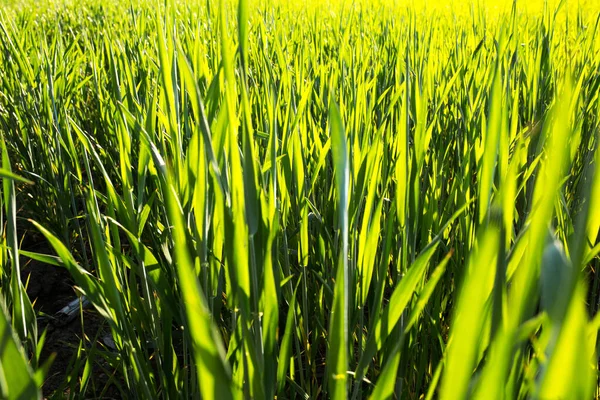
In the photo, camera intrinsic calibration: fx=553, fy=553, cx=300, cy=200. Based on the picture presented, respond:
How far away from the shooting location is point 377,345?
0.48 metres

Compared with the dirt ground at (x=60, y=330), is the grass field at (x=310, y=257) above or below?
above

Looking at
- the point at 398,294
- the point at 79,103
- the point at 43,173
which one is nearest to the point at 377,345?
the point at 398,294

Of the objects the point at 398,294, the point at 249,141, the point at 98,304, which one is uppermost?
the point at 249,141

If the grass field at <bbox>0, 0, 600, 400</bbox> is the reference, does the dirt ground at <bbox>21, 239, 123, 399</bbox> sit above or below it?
below

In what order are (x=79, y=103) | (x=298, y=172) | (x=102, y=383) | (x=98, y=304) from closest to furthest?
(x=98, y=304), (x=298, y=172), (x=102, y=383), (x=79, y=103)

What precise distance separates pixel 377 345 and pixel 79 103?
74.2 inches

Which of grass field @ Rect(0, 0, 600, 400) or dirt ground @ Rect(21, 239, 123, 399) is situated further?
dirt ground @ Rect(21, 239, 123, 399)

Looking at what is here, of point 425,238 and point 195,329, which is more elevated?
point 195,329

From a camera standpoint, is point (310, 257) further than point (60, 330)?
No

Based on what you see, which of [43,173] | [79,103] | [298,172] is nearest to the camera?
[298,172]

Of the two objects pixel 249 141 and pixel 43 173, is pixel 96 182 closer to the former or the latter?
pixel 43 173

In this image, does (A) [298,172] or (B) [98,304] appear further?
(A) [298,172]

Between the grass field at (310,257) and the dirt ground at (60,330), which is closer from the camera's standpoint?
the grass field at (310,257)

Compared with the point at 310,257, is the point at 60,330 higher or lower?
lower
